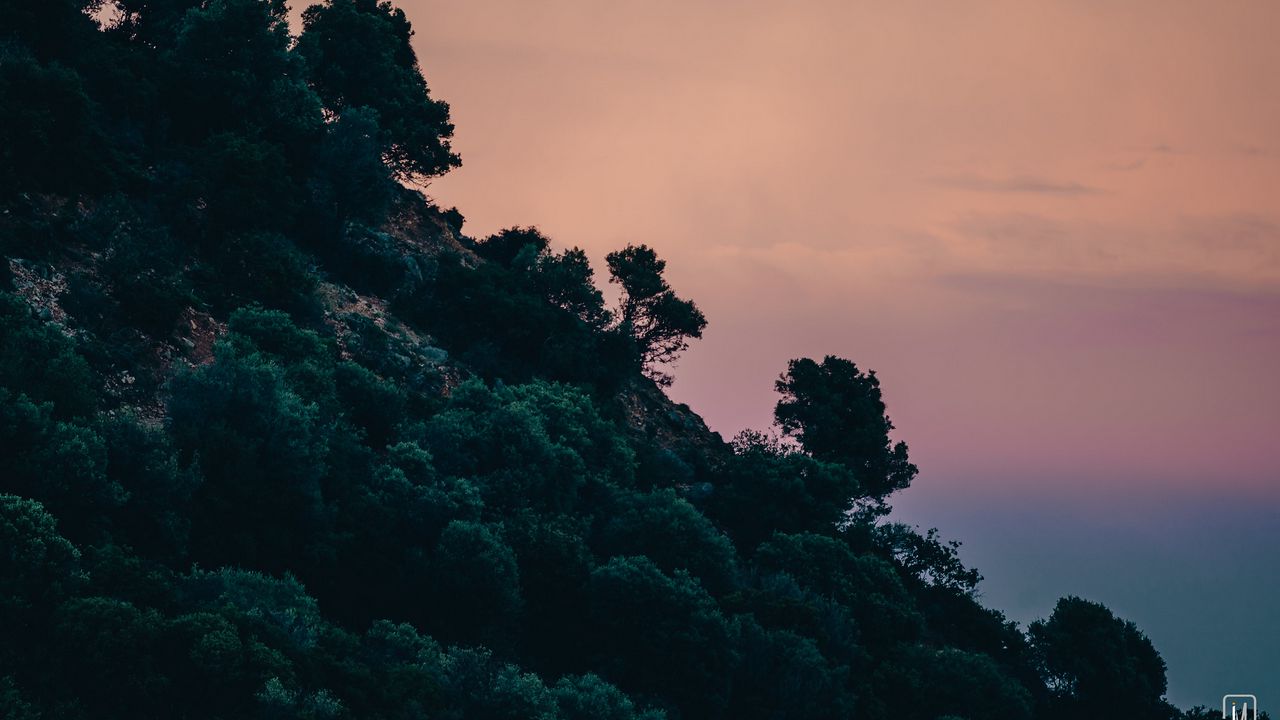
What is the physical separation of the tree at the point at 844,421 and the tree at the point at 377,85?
31.7 metres

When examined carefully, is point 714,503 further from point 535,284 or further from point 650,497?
point 535,284

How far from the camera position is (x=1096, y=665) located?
75500 millimetres

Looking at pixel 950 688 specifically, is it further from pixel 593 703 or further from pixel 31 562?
pixel 31 562

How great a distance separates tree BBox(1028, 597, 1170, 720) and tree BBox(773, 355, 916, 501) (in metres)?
17.9

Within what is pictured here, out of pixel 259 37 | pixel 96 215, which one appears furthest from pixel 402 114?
pixel 96 215

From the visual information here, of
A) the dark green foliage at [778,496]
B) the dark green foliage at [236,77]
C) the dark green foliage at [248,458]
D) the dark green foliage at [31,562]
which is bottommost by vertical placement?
the dark green foliage at [31,562]

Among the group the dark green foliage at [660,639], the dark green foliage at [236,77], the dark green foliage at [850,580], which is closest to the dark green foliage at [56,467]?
the dark green foliage at [660,639]

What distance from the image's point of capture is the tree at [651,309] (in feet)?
292

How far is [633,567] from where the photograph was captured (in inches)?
2212

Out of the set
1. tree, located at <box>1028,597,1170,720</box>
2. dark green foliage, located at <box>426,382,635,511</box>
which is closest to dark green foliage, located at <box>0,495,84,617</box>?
dark green foliage, located at <box>426,382,635,511</box>

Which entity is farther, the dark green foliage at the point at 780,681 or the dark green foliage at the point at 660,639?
the dark green foliage at the point at 780,681

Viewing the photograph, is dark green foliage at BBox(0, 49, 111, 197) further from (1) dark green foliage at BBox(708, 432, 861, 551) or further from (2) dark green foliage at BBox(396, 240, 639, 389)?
(1) dark green foliage at BBox(708, 432, 861, 551)

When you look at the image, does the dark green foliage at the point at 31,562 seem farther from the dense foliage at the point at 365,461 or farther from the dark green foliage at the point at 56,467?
the dark green foliage at the point at 56,467

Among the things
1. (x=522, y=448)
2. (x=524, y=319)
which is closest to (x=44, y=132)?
(x=522, y=448)
